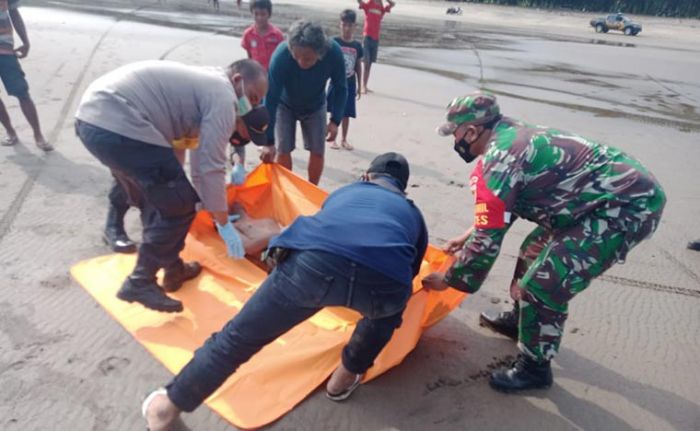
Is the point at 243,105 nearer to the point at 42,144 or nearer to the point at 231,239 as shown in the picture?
the point at 231,239

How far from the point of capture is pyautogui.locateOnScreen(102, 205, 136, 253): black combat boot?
3416 mm

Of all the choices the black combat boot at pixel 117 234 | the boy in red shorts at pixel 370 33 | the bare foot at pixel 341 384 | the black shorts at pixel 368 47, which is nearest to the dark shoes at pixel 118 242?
the black combat boot at pixel 117 234

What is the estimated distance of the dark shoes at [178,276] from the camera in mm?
3109

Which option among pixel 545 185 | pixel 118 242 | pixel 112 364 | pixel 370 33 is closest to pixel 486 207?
pixel 545 185

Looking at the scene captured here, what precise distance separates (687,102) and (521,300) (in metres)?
10.5

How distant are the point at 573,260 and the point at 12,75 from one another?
518 centimetres

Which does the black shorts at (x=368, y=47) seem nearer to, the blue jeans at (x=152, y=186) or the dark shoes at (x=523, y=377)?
the blue jeans at (x=152, y=186)

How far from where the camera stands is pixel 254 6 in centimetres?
539

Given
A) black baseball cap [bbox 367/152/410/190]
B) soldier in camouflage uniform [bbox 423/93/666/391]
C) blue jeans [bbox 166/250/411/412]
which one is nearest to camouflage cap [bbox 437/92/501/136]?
soldier in camouflage uniform [bbox 423/93/666/391]

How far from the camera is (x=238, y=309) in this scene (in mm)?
3043

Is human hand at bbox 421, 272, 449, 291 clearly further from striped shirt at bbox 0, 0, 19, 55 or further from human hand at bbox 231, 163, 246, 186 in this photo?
striped shirt at bbox 0, 0, 19, 55

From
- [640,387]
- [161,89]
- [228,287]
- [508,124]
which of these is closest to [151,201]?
[161,89]

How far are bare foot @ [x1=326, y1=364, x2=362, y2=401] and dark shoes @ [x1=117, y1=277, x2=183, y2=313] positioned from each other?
0.98 meters

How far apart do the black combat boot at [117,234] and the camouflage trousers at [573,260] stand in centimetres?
242
